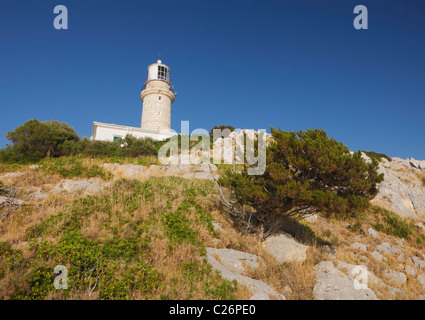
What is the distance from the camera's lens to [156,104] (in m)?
35.9

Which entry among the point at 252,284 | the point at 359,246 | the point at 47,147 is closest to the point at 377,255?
the point at 359,246

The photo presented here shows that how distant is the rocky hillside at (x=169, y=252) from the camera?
464cm

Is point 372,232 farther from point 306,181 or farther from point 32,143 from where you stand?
point 32,143

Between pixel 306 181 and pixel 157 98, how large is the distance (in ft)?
107

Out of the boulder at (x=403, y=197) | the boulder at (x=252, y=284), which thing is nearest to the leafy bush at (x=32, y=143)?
the boulder at (x=252, y=284)

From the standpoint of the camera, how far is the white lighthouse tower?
35344 millimetres

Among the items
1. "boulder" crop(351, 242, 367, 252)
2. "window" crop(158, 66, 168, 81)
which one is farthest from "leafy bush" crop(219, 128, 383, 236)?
"window" crop(158, 66, 168, 81)

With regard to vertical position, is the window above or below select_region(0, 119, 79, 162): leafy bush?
above

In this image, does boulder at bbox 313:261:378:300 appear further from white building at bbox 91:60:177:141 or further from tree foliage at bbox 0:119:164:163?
white building at bbox 91:60:177:141

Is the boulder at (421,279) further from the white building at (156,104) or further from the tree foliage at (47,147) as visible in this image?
the white building at (156,104)

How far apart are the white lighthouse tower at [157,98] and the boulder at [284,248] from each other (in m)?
29.5

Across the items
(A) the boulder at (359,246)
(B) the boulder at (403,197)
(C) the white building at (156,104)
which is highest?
(C) the white building at (156,104)
